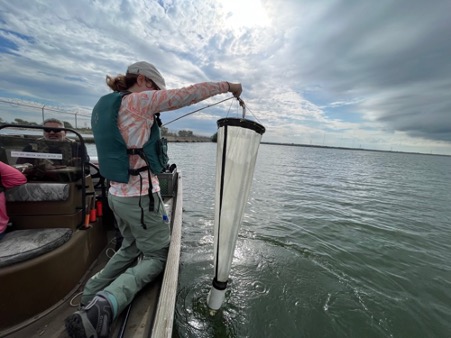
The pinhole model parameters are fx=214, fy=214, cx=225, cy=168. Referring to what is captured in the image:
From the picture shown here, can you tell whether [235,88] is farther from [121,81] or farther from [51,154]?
[51,154]

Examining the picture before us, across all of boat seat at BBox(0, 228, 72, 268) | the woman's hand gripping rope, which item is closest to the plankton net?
the woman's hand gripping rope

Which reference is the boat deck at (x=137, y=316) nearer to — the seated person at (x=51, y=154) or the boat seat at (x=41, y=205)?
Answer: the boat seat at (x=41, y=205)

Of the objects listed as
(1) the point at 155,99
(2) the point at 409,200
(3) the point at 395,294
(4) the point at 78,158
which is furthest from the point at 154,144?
(2) the point at 409,200

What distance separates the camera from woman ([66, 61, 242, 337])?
1769mm

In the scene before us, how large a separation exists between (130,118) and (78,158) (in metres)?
1.40

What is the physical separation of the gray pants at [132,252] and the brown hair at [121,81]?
3.47 feet

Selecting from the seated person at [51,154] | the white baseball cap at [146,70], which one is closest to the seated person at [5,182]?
the seated person at [51,154]

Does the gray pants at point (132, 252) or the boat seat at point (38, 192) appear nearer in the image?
the gray pants at point (132, 252)

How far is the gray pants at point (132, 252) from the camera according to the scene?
77.9 inches

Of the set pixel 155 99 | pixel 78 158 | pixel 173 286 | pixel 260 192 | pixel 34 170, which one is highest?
pixel 155 99

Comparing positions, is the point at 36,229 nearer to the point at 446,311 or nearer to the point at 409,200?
the point at 446,311

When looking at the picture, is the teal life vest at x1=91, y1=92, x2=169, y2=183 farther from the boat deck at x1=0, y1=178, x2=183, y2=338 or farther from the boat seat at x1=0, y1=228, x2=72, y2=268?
the boat deck at x1=0, y1=178, x2=183, y2=338

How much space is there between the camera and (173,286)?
2160 millimetres

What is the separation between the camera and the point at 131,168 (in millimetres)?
1966
